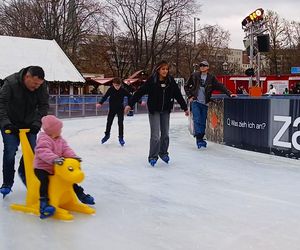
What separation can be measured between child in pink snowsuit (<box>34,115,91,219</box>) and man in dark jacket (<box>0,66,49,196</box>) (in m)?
0.52

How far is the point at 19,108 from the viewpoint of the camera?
15.7 ft

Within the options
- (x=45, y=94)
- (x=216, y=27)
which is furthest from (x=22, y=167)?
(x=216, y=27)

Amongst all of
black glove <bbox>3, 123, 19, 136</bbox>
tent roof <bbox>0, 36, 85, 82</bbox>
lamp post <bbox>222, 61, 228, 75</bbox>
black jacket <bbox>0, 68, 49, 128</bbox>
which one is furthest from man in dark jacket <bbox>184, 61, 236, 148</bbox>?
lamp post <bbox>222, 61, 228, 75</bbox>

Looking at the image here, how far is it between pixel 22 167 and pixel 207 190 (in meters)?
2.06

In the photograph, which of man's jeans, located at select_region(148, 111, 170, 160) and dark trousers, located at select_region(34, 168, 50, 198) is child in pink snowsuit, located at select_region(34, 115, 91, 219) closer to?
dark trousers, located at select_region(34, 168, 50, 198)

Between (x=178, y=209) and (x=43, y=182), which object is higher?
(x=43, y=182)

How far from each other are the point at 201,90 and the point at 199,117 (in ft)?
1.70

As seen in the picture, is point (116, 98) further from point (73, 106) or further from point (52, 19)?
point (52, 19)

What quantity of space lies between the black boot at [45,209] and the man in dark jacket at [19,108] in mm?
830

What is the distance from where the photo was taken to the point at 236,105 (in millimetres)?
8734

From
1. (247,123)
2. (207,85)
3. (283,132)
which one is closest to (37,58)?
(207,85)

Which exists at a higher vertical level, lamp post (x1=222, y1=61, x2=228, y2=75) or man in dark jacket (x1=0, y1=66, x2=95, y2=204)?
lamp post (x1=222, y1=61, x2=228, y2=75)

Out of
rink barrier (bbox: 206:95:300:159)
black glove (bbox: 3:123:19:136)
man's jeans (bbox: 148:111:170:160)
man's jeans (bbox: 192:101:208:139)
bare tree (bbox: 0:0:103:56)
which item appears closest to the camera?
black glove (bbox: 3:123:19:136)

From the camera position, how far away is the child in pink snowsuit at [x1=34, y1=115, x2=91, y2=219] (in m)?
4.14
